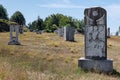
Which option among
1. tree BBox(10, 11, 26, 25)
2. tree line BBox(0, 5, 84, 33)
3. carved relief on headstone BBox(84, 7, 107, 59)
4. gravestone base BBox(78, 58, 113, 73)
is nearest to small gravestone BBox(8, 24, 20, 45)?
carved relief on headstone BBox(84, 7, 107, 59)

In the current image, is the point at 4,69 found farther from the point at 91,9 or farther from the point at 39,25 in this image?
the point at 39,25

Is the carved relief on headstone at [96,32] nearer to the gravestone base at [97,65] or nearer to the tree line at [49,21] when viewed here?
the gravestone base at [97,65]

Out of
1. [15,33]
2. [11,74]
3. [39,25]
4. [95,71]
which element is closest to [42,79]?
[11,74]

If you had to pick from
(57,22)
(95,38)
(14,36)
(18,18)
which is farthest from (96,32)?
(57,22)

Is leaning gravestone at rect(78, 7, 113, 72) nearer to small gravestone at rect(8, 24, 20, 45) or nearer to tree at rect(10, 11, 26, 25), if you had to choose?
small gravestone at rect(8, 24, 20, 45)

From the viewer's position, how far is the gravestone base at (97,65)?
14.4 m

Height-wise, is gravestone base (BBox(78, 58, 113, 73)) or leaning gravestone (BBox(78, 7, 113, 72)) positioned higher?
leaning gravestone (BBox(78, 7, 113, 72))

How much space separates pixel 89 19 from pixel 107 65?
1819 mm

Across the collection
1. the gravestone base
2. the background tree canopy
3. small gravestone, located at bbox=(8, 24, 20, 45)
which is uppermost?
the background tree canopy

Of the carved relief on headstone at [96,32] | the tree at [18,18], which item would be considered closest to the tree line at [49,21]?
the tree at [18,18]

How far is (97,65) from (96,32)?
49.5 inches

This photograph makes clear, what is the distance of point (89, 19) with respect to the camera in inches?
588

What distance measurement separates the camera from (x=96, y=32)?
15.0 meters

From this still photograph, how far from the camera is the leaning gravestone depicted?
48.3ft
